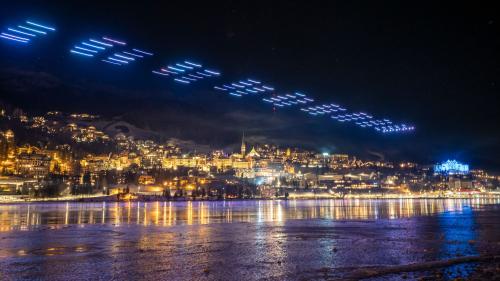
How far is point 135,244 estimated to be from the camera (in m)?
17.8

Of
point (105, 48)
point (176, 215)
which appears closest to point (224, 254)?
point (105, 48)

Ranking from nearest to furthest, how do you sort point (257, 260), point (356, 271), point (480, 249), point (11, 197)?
point (356, 271) < point (257, 260) < point (480, 249) < point (11, 197)

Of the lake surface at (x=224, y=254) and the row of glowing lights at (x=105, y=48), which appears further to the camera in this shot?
the row of glowing lights at (x=105, y=48)

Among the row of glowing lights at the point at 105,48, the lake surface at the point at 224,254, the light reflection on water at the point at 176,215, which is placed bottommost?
the lake surface at the point at 224,254

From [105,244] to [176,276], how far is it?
7.76 m

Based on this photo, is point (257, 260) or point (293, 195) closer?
point (257, 260)

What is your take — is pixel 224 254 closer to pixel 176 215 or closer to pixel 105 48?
pixel 105 48

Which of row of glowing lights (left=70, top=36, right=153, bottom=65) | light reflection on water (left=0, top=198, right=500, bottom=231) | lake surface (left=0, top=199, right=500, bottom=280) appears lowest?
lake surface (left=0, top=199, right=500, bottom=280)

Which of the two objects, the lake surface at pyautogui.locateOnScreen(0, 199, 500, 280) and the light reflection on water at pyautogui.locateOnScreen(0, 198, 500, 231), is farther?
the light reflection on water at pyautogui.locateOnScreen(0, 198, 500, 231)

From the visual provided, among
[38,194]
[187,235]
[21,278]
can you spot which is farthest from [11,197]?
[21,278]

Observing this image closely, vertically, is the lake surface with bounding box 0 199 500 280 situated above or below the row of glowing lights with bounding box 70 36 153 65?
below

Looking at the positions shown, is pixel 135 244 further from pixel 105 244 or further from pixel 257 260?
pixel 257 260

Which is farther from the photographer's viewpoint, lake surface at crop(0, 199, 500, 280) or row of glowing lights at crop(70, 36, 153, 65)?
row of glowing lights at crop(70, 36, 153, 65)

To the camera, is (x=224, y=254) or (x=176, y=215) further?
(x=176, y=215)
